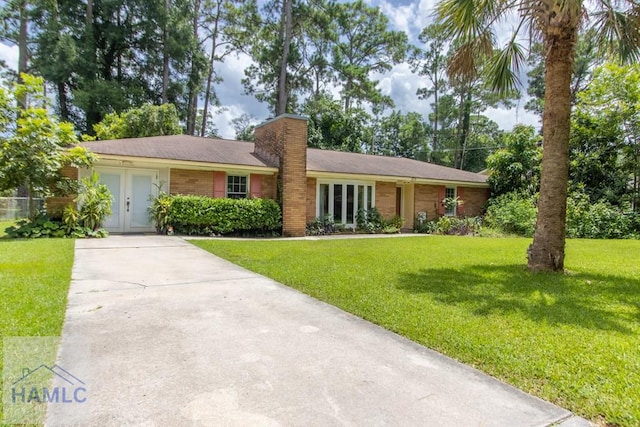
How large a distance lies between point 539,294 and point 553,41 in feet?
17.4

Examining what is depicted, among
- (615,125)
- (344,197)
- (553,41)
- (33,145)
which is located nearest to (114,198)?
(33,145)

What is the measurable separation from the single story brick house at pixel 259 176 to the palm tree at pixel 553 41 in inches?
299

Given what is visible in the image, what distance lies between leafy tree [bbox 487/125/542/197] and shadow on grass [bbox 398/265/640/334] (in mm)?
13671

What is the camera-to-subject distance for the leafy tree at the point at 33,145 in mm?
10484

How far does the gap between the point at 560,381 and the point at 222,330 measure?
3.15m

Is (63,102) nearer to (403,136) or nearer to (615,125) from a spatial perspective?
(403,136)

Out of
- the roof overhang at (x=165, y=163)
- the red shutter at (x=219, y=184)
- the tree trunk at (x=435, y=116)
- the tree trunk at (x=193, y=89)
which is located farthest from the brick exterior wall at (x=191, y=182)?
the tree trunk at (x=435, y=116)

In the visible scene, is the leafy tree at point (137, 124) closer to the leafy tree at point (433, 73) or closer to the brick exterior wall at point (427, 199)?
the brick exterior wall at point (427, 199)

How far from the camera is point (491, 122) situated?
43.6 meters

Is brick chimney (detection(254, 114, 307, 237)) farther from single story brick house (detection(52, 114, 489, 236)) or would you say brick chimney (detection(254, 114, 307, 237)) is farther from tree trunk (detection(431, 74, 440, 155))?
tree trunk (detection(431, 74, 440, 155))

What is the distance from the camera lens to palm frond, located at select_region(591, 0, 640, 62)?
7605mm

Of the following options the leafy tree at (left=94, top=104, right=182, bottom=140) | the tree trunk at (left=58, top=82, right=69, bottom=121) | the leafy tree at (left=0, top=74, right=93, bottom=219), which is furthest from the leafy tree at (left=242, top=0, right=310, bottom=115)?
the leafy tree at (left=0, top=74, right=93, bottom=219)

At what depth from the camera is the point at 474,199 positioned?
21328 mm

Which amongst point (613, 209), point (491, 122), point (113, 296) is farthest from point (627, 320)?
point (491, 122)
